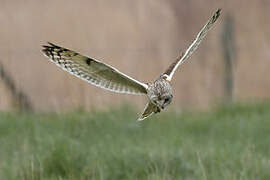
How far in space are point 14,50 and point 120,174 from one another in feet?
16.6

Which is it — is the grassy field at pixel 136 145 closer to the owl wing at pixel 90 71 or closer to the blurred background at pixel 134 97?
the blurred background at pixel 134 97

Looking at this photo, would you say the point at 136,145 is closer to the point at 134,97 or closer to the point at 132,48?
the point at 134,97

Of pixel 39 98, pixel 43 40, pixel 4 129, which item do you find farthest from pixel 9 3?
pixel 4 129

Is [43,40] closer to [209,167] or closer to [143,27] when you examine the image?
[143,27]

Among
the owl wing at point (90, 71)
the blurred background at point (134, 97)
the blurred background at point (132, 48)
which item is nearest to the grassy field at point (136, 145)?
the blurred background at point (134, 97)

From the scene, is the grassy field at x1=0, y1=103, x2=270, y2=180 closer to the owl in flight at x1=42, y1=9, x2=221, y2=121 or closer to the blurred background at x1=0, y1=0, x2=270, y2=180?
the blurred background at x1=0, y1=0, x2=270, y2=180

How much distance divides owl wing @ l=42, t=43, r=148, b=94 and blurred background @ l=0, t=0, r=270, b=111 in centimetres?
465

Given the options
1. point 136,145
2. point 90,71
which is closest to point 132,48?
point 136,145

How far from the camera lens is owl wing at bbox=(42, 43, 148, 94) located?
14.0 ft

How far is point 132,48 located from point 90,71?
6496mm

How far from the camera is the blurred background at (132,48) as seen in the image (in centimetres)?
1002

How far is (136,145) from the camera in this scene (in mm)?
6812

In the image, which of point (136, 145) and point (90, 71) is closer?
point (90, 71)

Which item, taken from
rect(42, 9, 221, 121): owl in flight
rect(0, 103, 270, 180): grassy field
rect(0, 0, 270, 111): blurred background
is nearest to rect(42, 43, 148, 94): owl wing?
rect(42, 9, 221, 121): owl in flight
